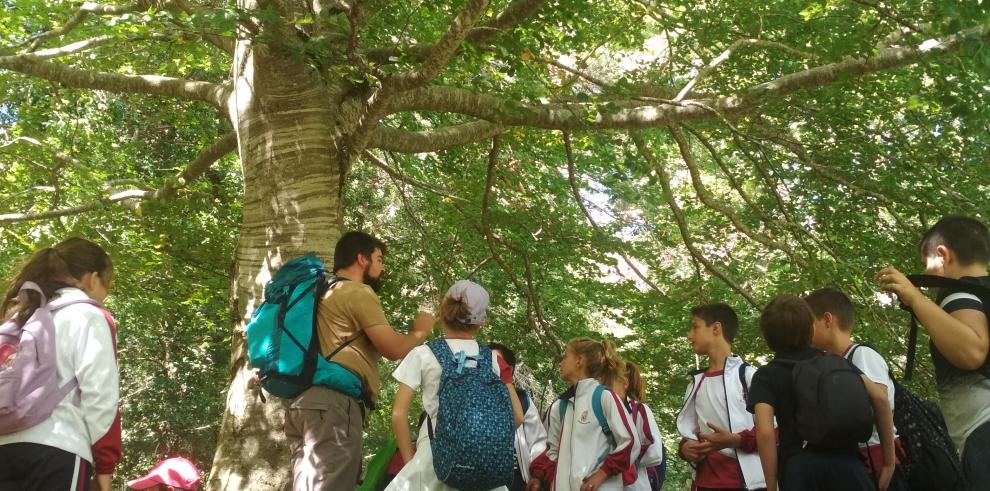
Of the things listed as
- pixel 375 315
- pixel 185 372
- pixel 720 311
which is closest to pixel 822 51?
pixel 720 311

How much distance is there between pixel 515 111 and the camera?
5.29 meters

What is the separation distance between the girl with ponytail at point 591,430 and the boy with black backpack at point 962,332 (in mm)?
1666

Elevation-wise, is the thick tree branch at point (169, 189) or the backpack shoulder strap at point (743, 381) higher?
the thick tree branch at point (169, 189)

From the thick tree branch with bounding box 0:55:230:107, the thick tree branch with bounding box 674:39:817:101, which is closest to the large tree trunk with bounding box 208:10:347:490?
the thick tree branch with bounding box 0:55:230:107

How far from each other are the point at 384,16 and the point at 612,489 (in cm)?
366

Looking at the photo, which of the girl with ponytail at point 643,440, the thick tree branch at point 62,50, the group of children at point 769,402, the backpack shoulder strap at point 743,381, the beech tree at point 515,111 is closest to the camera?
the group of children at point 769,402

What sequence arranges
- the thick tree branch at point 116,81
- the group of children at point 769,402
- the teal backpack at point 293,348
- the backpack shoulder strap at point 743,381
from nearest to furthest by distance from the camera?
the group of children at point 769,402 → the teal backpack at point 293,348 → the backpack shoulder strap at point 743,381 → the thick tree branch at point 116,81

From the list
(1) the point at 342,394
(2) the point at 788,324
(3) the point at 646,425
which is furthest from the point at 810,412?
(1) the point at 342,394

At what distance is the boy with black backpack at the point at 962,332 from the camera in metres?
2.90

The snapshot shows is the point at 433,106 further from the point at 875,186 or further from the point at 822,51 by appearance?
the point at 875,186

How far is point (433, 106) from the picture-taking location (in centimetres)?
610

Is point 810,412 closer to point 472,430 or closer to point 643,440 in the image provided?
point 472,430

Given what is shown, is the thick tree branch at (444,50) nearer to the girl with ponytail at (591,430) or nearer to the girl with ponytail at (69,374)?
the girl with ponytail at (591,430)

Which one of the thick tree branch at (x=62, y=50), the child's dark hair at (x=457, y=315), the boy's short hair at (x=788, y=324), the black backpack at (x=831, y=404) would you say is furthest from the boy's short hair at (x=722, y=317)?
the thick tree branch at (x=62, y=50)
